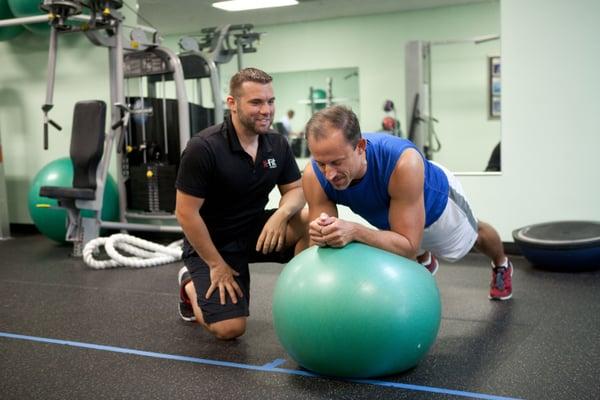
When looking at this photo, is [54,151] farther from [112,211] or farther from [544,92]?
[544,92]

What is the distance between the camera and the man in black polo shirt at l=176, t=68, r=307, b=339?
90.5 inches

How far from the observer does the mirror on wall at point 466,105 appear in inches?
175

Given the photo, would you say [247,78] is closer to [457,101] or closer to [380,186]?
[380,186]

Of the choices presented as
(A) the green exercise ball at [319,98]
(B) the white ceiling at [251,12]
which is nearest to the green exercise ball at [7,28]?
(B) the white ceiling at [251,12]

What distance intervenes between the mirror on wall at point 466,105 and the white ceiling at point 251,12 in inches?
18.3

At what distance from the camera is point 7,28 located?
201 inches

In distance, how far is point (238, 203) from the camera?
249cm

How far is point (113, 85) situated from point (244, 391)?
10.4ft

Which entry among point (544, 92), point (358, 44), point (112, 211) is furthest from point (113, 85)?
point (544, 92)

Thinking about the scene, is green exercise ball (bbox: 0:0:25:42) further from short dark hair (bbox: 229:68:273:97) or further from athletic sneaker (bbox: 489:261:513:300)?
athletic sneaker (bbox: 489:261:513:300)

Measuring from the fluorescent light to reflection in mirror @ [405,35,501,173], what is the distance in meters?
1.07

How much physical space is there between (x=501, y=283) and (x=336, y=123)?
149cm

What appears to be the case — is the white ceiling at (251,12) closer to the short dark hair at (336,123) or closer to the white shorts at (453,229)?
the white shorts at (453,229)

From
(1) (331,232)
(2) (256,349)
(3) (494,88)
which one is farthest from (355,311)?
(3) (494,88)
